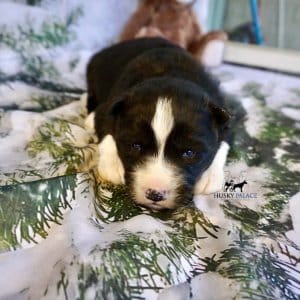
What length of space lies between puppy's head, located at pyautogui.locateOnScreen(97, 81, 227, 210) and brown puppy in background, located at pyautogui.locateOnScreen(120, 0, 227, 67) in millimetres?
1574

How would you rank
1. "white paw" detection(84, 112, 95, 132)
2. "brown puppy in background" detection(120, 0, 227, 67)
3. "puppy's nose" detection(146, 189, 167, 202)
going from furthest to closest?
"brown puppy in background" detection(120, 0, 227, 67)
"white paw" detection(84, 112, 95, 132)
"puppy's nose" detection(146, 189, 167, 202)

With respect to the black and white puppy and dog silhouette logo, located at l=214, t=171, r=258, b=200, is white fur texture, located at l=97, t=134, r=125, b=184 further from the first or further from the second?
dog silhouette logo, located at l=214, t=171, r=258, b=200

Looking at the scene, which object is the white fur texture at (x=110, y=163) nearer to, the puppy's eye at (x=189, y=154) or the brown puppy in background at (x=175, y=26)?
A: the puppy's eye at (x=189, y=154)

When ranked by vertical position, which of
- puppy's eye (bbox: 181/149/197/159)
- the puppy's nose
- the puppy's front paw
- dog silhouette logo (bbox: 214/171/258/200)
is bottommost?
dog silhouette logo (bbox: 214/171/258/200)

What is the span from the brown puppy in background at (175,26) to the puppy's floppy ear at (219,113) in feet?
5.01

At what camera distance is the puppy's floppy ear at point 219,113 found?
1198 mm

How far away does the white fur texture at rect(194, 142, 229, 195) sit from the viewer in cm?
121

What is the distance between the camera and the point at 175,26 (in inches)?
107

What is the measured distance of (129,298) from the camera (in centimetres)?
80

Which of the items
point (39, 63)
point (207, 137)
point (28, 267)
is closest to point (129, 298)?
point (28, 267)

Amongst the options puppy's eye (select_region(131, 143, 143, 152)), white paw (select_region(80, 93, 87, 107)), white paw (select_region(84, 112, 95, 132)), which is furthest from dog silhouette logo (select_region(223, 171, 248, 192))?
white paw (select_region(80, 93, 87, 107))

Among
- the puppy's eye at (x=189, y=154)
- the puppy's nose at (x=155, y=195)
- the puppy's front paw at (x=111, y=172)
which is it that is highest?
the puppy's eye at (x=189, y=154)

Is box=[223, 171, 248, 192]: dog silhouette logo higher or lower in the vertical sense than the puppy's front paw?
lower

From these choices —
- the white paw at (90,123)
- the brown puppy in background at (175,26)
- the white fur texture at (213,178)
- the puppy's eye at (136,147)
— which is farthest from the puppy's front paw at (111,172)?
the brown puppy in background at (175,26)
